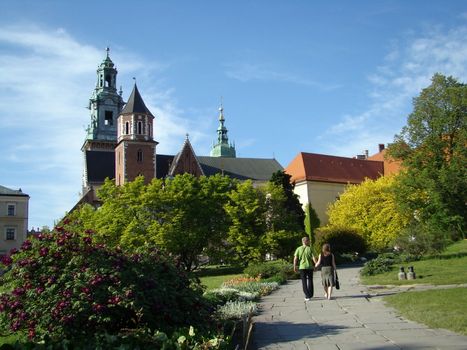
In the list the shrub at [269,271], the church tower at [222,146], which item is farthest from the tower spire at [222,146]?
the shrub at [269,271]

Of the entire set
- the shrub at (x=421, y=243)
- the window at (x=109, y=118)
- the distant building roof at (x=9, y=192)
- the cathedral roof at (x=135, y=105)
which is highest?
the window at (x=109, y=118)

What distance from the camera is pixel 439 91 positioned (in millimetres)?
34875

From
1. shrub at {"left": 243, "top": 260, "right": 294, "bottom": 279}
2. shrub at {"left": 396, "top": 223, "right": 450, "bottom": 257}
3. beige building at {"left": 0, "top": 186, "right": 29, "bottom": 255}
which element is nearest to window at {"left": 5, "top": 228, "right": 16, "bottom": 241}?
beige building at {"left": 0, "top": 186, "right": 29, "bottom": 255}

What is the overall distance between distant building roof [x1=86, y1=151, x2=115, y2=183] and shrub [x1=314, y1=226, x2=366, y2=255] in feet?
144

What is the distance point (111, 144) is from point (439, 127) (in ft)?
222

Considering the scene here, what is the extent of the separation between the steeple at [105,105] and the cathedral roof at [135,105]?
1117 inches

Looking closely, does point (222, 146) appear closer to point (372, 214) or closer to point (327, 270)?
point (372, 214)

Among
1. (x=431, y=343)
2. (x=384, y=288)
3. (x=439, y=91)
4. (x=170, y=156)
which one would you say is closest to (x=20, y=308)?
(x=431, y=343)

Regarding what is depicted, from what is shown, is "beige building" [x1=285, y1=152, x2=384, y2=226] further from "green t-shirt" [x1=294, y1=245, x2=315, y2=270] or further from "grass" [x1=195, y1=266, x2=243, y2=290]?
"green t-shirt" [x1=294, y1=245, x2=315, y2=270]

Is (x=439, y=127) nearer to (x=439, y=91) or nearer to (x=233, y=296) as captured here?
(x=439, y=91)

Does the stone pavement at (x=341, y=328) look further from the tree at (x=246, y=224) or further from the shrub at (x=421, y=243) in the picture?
the tree at (x=246, y=224)

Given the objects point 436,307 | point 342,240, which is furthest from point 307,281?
point 342,240

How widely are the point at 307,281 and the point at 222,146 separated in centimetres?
9196

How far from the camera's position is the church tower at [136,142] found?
64188mm
